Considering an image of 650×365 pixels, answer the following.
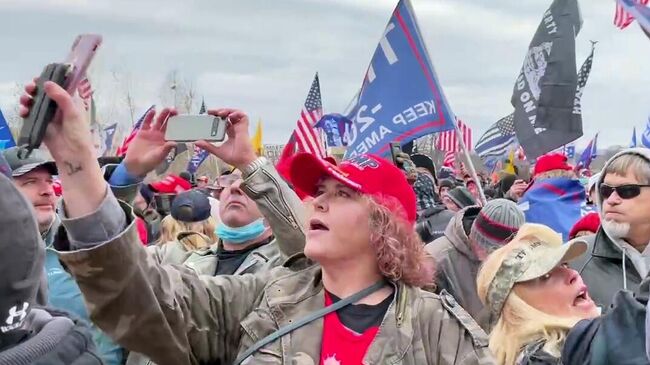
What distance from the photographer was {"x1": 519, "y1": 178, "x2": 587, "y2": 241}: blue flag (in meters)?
6.42

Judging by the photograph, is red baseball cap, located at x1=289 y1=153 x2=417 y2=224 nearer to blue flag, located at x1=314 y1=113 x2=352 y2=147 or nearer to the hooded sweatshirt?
the hooded sweatshirt

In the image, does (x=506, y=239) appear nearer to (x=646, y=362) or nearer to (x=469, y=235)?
(x=469, y=235)

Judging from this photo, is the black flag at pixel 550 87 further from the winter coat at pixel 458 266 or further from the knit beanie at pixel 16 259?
the knit beanie at pixel 16 259

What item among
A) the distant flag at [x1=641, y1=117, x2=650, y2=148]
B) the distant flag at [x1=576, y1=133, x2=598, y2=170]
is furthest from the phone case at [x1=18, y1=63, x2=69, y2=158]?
the distant flag at [x1=576, y1=133, x2=598, y2=170]

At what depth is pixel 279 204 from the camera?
345 centimetres

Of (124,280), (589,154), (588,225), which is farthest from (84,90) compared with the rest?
(589,154)

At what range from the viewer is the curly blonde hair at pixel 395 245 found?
2.88m

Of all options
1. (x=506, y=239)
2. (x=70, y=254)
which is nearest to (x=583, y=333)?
(x=70, y=254)

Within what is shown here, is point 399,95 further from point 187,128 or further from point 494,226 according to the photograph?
point 187,128

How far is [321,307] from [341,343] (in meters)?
0.15

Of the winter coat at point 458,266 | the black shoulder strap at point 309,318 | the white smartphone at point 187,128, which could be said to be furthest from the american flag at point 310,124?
the black shoulder strap at point 309,318

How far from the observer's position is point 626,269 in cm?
428

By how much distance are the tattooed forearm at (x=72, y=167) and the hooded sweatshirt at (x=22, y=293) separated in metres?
0.57

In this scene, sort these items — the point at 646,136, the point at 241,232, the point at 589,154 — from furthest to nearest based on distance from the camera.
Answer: the point at 589,154, the point at 646,136, the point at 241,232
